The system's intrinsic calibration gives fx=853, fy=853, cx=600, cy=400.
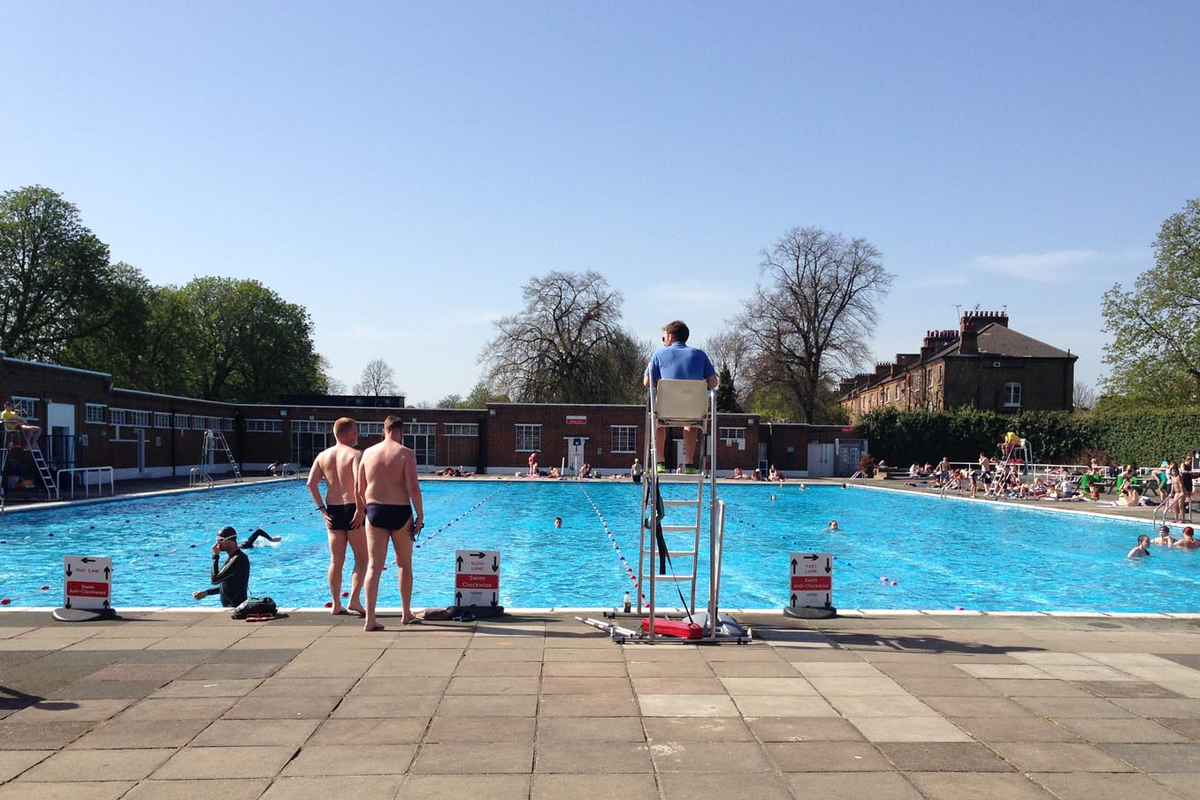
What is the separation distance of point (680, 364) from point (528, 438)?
40.9 metres

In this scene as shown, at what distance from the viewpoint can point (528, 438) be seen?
48.1 meters

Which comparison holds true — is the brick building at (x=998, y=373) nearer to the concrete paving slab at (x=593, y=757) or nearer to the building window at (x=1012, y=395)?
the building window at (x=1012, y=395)

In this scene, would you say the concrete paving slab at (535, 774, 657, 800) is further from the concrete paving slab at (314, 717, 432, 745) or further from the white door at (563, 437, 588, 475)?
the white door at (563, 437, 588, 475)

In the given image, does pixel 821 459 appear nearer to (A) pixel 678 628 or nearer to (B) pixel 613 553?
(B) pixel 613 553

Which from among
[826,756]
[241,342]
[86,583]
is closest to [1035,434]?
[826,756]

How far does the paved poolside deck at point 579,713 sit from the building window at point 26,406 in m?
24.1

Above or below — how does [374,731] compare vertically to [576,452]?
below

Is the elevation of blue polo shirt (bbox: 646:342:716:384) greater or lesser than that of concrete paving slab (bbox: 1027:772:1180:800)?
greater

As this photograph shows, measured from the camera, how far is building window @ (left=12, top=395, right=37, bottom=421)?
27.8m

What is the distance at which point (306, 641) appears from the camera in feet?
24.1

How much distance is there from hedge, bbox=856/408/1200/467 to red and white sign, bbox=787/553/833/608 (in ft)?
118

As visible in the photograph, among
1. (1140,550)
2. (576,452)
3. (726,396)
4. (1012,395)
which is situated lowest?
(1140,550)

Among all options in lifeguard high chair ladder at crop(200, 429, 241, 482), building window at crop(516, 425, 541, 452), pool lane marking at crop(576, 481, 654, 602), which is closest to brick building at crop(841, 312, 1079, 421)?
building window at crop(516, 425, 541, 452)

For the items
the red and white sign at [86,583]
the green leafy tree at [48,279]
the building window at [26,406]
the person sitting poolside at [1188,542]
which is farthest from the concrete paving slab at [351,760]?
the green leafy tree at [48,279]
